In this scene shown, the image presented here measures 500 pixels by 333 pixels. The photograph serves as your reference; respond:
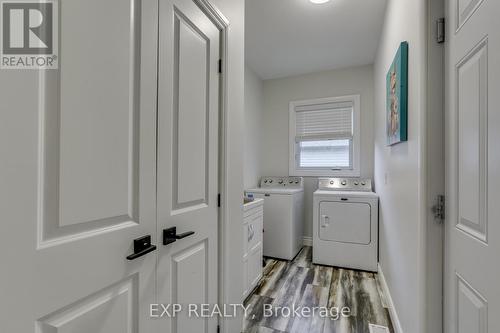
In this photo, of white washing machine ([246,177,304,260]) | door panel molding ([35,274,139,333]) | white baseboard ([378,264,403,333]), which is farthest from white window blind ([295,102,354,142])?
door panel molding ([35,274,139,333])

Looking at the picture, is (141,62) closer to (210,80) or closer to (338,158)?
(210,80)

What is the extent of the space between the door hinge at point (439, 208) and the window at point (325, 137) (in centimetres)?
244

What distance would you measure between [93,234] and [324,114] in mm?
3497

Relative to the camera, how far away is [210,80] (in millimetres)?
1317

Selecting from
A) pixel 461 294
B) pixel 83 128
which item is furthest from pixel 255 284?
pixel 83 128

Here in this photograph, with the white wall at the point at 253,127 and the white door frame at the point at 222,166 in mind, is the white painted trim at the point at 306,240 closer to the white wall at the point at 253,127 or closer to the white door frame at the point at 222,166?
the white wall at the point at 253,127

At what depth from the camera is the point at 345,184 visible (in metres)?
3.33

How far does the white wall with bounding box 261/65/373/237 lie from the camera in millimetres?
3365

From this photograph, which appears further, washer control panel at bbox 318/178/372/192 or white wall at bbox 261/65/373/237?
white wall at bbox 261/65/373/237

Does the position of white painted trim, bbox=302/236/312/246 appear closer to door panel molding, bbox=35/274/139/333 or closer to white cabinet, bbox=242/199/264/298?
white cabinet, bbox=242/199/264/298

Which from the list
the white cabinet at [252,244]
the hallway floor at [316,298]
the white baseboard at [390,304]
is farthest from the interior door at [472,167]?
the white cabinet at [252,244]

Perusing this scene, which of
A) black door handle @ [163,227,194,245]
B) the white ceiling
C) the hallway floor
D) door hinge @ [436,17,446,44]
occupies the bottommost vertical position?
the hallway floor

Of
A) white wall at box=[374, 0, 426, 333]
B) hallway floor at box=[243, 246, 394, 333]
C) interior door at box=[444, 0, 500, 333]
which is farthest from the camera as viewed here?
hallway floor at box=[243, 246, 394, 333]

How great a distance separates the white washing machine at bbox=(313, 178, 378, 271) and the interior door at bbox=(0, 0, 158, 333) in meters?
2.43
